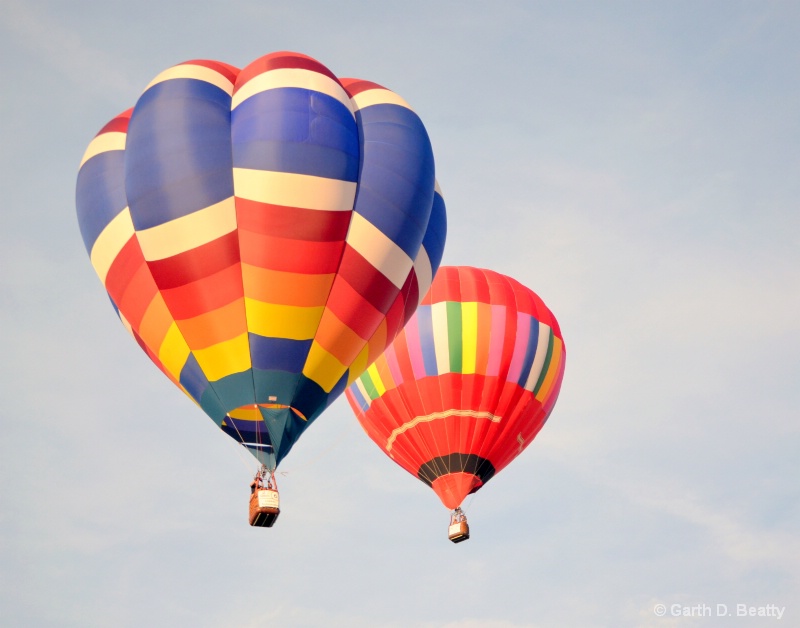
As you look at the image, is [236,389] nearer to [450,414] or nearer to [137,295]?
[137,295]

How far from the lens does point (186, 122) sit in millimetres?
20312

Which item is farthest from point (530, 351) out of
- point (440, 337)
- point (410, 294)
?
point (410, 294)

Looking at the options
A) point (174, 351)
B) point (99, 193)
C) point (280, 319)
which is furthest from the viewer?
point (99, 193)

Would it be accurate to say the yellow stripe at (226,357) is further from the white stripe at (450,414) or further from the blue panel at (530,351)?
the blue panel at (530,351)

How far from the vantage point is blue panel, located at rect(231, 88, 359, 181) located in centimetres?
2012

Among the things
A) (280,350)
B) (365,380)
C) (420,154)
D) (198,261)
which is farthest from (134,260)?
(365,380)

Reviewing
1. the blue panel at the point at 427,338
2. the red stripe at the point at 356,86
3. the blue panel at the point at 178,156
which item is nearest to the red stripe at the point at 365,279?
the blue panel at the point at 178,156

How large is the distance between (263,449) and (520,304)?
8.97 metres

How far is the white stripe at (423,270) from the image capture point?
21734 mm

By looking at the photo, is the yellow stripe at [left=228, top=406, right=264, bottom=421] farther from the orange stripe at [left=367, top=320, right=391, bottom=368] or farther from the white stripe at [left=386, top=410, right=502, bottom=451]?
the white stripe at [left=386, top=410, right=502, bottom=451]

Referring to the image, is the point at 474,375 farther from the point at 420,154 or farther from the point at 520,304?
the point at 420,154

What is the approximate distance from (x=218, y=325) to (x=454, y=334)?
8.28 meters

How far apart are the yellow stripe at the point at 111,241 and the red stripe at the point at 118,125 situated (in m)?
1.46

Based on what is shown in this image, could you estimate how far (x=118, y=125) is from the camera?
21.4 meters
